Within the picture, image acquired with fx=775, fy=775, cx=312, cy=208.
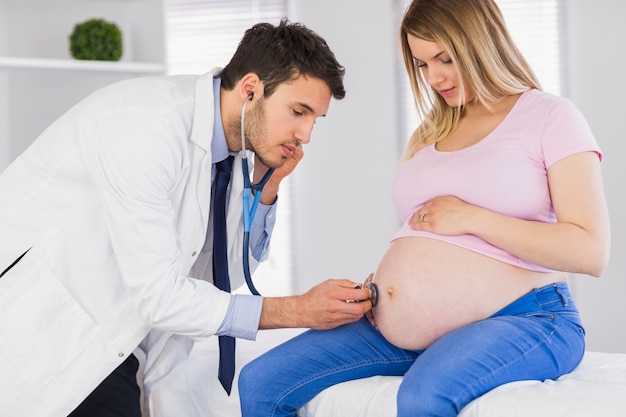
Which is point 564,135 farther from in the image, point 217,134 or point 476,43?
point 217,134

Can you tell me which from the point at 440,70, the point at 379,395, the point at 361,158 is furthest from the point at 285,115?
the point at 361,158

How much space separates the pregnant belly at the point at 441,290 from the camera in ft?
4.97

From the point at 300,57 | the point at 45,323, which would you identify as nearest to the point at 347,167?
the point at 300,57

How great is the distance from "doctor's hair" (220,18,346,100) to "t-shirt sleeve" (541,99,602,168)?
1.47 ft

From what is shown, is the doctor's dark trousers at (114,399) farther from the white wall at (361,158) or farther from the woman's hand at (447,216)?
the white wall at (361,158)

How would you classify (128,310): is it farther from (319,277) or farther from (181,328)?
(319,277)

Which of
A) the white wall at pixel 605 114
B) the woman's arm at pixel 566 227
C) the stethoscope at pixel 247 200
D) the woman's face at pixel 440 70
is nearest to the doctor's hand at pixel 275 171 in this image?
the stethoscope at pixel 247 200

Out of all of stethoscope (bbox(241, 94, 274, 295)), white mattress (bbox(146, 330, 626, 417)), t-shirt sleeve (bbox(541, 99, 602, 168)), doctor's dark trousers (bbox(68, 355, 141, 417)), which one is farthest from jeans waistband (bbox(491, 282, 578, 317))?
doctor's dark trousers (bbox(68, 355, 141, 417))

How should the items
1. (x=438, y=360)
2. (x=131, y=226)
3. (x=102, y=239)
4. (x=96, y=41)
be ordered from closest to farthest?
(x=438, y=360) < (x=131, y=226) < (x=102, y=239) < (x=96, y=41)

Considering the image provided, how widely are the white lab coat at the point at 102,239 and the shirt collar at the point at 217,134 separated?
0.04 m

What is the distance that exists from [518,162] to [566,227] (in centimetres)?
17

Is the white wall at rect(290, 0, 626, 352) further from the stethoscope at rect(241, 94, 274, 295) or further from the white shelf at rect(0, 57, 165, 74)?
the stethoscope at rect(241, 94, 274, 295)

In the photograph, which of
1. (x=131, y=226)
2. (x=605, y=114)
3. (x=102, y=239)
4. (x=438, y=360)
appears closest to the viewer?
(x=438, y=360)

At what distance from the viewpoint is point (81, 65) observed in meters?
2.65
